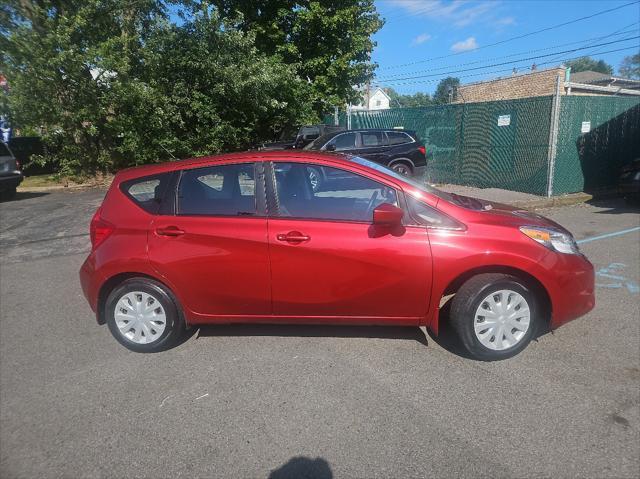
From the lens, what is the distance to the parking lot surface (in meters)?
2.64

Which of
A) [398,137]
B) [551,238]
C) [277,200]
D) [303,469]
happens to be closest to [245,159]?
[277,200]

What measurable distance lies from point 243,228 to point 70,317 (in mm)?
2552

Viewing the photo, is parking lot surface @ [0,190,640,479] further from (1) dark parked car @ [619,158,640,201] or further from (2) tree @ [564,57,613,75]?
(2) tree @ [564,57,613,75]

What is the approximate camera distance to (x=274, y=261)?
12.0 ft

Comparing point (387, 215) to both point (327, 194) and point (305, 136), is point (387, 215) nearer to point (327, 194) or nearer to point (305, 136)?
point (327, 194)

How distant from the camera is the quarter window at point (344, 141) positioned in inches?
486

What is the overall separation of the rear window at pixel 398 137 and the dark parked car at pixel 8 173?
11125 mm

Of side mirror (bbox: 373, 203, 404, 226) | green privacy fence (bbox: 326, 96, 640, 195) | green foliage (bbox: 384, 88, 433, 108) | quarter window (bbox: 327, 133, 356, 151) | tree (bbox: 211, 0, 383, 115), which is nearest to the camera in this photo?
side mirror (bbox: 373, 203, 404, 226)

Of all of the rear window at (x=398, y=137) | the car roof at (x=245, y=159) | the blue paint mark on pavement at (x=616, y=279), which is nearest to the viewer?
the car roof at (x=245, y=159)

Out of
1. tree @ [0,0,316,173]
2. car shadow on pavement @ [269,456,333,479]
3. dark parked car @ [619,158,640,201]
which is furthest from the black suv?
car shadow on pavement @ [269,456,333,479]

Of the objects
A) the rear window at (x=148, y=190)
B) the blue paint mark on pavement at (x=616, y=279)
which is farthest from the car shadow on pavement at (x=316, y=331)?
the blue paint mark on pavement at (x=616, y=279)

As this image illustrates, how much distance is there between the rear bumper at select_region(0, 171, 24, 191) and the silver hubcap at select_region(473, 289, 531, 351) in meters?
14.7

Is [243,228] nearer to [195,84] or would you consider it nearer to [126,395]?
[126,395]

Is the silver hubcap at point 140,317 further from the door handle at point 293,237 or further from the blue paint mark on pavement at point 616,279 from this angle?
the blue paint mark on pavement at point 616,279
